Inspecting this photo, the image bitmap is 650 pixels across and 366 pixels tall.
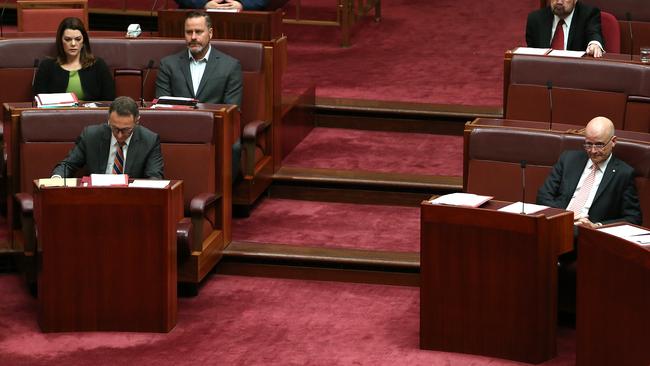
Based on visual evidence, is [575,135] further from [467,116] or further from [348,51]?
[348,51]

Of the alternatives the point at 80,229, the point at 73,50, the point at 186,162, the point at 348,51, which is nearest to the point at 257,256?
the point at 186,162

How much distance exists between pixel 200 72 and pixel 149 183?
30.0 inches

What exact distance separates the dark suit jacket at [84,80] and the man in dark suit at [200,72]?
153mm

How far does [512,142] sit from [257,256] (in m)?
0.77

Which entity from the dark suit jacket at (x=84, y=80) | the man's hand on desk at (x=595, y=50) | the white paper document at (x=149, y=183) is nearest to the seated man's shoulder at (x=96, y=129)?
the white paper document at (x=149, y=183)

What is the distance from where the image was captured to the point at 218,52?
4.28 meters

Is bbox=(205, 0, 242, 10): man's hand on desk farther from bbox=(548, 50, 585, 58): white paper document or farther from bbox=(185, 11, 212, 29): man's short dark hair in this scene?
bbox=(548, 50, 585, 58): white paper document

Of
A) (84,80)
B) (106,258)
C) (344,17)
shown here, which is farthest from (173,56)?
(344,17)

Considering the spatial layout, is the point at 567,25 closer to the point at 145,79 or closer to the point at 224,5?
the point at 224,5

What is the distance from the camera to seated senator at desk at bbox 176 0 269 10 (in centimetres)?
468

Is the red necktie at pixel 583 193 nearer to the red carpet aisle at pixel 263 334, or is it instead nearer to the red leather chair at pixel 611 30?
the red carpet aisle at pixel 263 334

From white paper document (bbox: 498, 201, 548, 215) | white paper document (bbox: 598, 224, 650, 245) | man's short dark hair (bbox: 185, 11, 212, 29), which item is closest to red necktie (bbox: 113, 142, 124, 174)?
man's short dark hair (bbox: 185, 11, 212, 29)

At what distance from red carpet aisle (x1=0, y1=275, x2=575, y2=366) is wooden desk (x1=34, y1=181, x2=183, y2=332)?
0.16 feet

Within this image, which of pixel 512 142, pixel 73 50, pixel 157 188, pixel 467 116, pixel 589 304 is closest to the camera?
pixel 589 304
